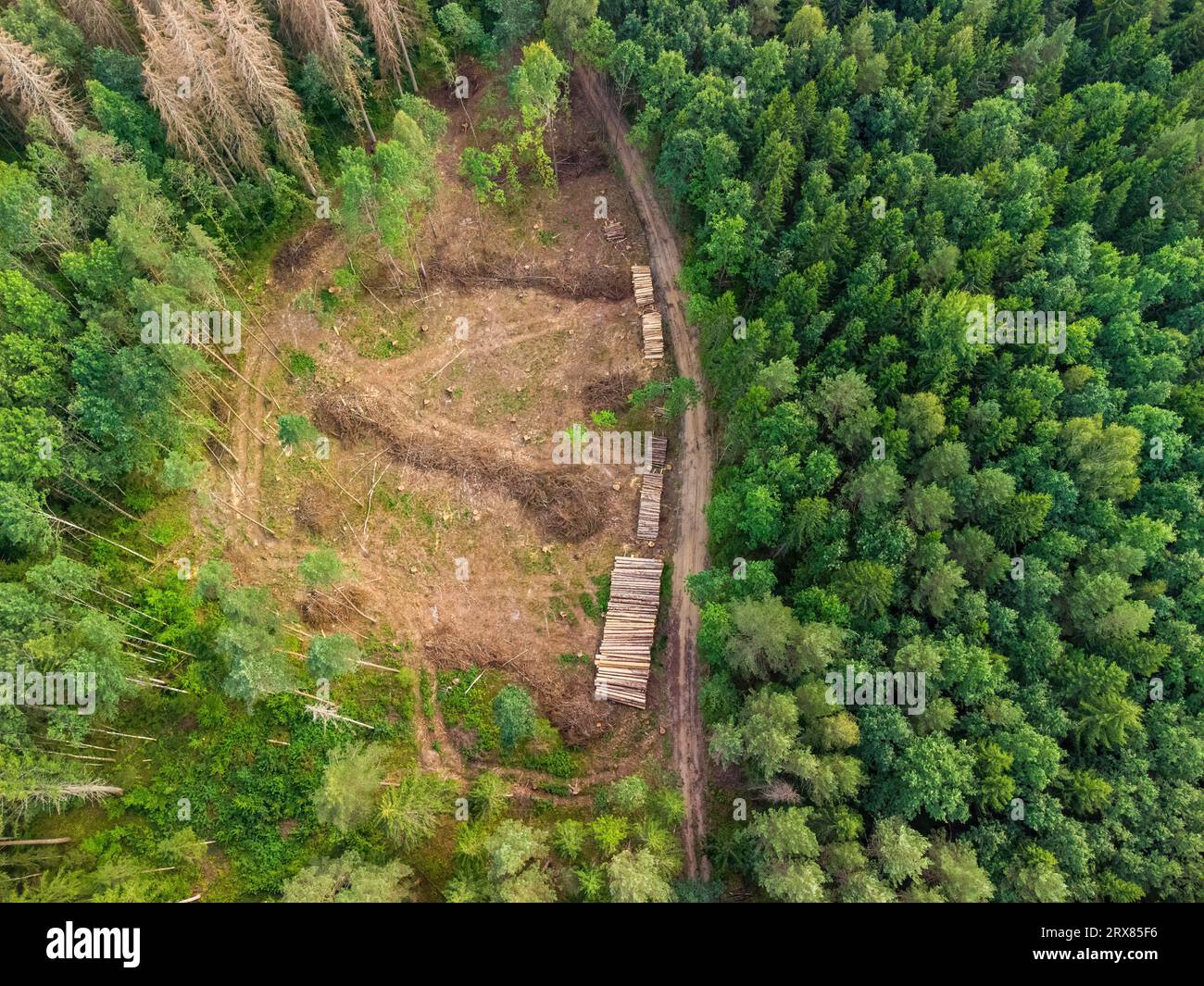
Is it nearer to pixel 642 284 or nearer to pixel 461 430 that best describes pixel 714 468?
pixel 642 284

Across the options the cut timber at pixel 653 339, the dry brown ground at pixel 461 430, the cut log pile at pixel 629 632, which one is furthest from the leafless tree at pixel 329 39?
the cut log pile at pixel 629 632

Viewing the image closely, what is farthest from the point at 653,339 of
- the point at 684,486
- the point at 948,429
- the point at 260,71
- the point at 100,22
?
the point at 100,22

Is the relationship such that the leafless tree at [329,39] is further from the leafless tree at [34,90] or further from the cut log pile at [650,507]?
the cut log pile at [650,507]

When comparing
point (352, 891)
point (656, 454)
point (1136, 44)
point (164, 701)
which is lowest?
point (352, 891)

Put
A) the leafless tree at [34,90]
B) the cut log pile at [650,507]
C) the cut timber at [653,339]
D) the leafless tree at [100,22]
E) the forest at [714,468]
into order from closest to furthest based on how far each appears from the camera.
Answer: the forest at [714,468] → the leafless tree at [34,90] → the cut log pile at [650,507] → the leafless tree at [100,22] → the cut timber at [653,339]

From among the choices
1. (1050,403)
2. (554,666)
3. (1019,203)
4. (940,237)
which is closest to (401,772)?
(554,666)

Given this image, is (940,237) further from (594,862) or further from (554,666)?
(594,862)

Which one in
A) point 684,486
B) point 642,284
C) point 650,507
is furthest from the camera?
point 642,284
